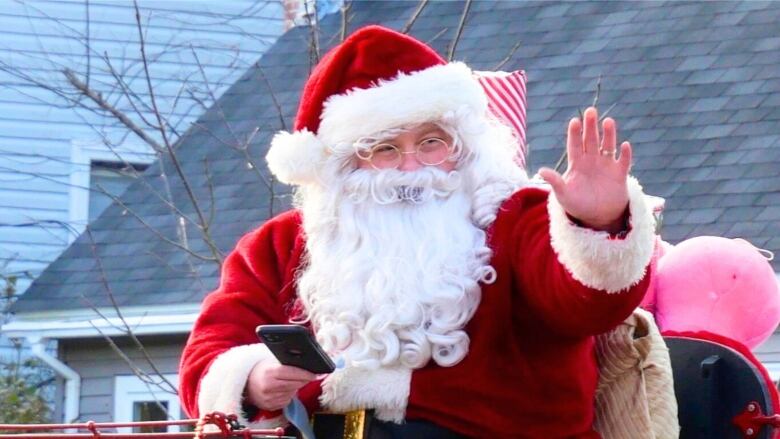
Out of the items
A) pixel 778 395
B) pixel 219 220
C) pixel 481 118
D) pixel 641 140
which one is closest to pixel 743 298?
pixel 778 395

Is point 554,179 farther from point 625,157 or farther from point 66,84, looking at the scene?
point 66,84

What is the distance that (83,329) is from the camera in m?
9.73

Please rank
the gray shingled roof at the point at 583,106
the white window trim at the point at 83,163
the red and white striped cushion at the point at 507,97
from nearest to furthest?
the red and white striped cushion at the point at 507,97 → the gray shingled roof at the point at 583,106 → the white window trim at the point at 83,163

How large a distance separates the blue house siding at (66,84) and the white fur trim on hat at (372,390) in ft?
24.1

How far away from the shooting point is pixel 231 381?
377 cm

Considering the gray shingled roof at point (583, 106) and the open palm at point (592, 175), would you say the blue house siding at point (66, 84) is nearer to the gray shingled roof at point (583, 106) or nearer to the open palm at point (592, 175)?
the gray shingled roof at point (583, 106)

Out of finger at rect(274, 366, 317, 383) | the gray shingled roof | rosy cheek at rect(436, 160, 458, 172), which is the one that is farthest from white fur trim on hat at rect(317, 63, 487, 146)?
the gray shingled roof

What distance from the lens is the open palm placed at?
3.36m

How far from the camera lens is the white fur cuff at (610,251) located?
3.42 m

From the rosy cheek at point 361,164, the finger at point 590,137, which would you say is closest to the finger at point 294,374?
the rosy cheek at point 361,164

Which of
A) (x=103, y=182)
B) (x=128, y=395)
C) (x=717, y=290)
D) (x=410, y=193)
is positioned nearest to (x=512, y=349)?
(x=410, y=193)

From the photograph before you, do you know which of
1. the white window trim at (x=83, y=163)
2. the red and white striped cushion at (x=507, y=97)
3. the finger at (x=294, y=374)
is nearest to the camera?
the finger at (x=294, y=374)

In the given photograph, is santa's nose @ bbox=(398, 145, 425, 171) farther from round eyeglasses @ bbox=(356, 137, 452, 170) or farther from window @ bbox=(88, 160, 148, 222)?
window @ bbox=(88, 160, 148, 222)

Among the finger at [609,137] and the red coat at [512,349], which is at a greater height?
the finger at [609,137]
